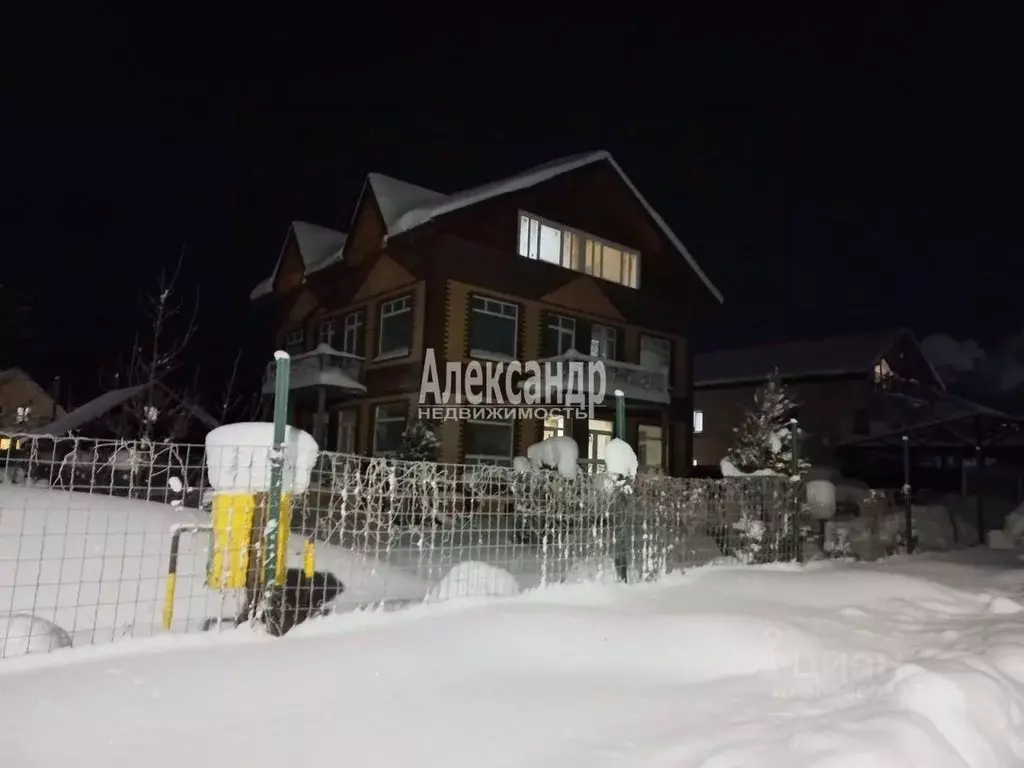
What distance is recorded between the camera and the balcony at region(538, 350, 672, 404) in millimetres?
17109

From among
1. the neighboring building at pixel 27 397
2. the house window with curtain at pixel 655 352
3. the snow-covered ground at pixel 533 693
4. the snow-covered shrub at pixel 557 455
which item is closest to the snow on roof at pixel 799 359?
the house window with curtain at pixel 655 352

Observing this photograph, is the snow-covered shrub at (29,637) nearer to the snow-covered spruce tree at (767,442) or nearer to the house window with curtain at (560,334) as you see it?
the snow-covered spruce tree at (767,442)

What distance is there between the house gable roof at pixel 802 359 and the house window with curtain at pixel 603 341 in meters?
11.8

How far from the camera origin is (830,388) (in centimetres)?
3086

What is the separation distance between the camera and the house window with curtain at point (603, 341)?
19734 millimetres

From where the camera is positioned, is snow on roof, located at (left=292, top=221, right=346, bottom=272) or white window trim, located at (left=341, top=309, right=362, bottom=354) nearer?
white window trim, located at (left=341, top=309, right=362, bottom=354)

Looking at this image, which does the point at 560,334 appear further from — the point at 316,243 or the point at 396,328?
the point at 316,243

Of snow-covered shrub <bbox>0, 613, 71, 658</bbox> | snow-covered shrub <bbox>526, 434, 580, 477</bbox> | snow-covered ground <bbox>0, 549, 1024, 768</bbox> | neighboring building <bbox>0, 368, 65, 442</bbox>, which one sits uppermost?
neighboring building <bbox>0, 368, 65, 442</bbox>

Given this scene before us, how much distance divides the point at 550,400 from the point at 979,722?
45.0ft

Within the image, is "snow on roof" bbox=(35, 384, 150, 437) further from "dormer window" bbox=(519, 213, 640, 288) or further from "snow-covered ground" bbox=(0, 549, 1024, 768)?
"snow-covered ground" bbox=(0, 549, 1024, 768)

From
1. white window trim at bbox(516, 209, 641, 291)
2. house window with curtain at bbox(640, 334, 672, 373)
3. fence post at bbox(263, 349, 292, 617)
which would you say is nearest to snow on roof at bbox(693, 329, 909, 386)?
house window with curtain at bbox(640, 334, 672, 373)

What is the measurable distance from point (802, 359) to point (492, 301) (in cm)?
2045

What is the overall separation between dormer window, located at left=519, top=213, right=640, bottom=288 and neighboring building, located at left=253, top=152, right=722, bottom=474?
4 centimetres

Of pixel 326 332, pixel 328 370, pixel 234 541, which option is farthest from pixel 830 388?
pixel 234 541
